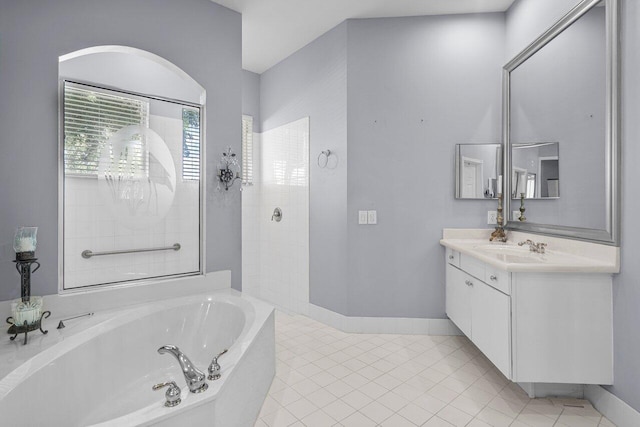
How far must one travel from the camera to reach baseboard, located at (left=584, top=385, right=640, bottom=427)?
5.35 ft

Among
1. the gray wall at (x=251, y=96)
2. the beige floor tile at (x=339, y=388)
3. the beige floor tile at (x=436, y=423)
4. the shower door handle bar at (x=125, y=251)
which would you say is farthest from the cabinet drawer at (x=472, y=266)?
the gray wall at (x=251, y=96)

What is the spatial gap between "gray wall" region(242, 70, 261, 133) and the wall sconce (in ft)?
4.70

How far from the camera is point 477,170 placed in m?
2.83

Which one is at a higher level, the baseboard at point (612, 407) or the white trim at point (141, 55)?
the white trim at point (141, 55)

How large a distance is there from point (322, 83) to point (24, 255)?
Result: 2675 mm

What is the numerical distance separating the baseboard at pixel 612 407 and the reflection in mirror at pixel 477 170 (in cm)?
151

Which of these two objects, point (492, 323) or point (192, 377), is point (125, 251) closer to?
point (192, 377)

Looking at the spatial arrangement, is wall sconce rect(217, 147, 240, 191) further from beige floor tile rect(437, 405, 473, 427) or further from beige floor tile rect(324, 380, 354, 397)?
beige floor tile rect(437, 405, 473, 427)

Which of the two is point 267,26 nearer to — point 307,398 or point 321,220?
point 321,220

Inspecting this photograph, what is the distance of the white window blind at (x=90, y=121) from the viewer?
2080mm

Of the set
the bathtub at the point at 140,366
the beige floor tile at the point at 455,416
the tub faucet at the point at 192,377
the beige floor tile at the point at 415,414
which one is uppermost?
the tub faucet at the point at 192,377

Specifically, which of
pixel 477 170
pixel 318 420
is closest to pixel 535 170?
pixel 477 170

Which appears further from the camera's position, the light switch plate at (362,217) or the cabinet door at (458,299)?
the light switch plate at (362,217)

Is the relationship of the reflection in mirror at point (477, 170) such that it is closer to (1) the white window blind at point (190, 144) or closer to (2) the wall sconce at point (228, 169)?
(2) the wall sconce at point (228, 169)
